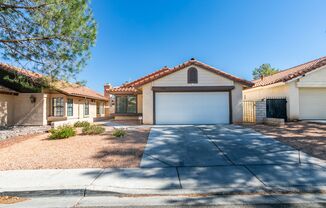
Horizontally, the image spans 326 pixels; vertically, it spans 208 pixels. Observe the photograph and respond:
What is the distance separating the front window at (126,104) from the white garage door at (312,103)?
13.8 meters

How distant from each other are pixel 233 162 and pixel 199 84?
8514 mm

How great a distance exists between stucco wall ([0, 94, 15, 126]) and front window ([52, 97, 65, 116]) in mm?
2781

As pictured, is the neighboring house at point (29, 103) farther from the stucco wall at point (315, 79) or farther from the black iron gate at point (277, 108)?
the stucco wall at point (315, 79)

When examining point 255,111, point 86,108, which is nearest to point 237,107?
point 255,111

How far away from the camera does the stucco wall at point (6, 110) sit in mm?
13531

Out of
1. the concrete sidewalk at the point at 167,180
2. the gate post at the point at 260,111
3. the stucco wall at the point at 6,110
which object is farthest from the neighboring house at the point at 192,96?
the stucco wall at the point at 6,110

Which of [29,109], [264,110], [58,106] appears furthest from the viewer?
[58,106]

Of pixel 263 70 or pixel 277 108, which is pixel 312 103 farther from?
pixel 263 70

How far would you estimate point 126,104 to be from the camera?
18297mm

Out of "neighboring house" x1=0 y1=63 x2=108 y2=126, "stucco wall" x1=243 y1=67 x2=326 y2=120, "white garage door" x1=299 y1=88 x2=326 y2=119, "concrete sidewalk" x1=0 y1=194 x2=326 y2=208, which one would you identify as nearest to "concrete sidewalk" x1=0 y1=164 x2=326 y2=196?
"concrete sidewalk" x1=0 y1=194 x2=326 y2=208

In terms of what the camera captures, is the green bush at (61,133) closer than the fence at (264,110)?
Yes

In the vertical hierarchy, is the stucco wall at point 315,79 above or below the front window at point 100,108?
above

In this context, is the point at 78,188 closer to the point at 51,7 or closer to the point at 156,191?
the point at 156,191

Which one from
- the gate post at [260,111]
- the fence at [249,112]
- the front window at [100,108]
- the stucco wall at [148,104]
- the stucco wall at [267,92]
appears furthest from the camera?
the front window at [100,108]
